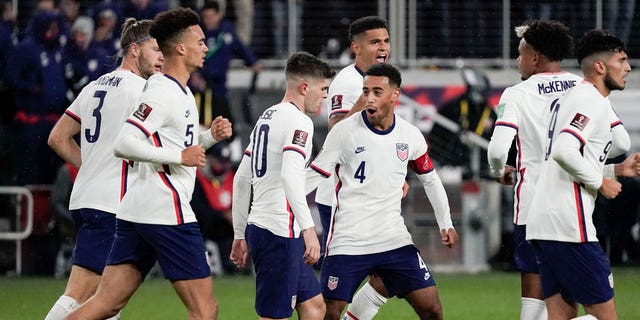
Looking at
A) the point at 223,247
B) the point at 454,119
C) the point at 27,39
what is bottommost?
the point at 223,247

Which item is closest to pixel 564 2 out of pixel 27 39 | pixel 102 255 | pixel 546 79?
pixel 27 39

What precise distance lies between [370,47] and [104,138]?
229 centimetres

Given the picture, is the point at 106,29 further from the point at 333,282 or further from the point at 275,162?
the point at 333,282

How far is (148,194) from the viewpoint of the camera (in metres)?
7.68

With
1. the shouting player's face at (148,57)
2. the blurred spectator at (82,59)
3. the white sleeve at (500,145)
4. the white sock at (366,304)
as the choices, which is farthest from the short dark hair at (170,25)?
the blurred spectator at (82,59)

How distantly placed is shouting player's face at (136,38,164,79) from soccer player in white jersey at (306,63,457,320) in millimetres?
1310

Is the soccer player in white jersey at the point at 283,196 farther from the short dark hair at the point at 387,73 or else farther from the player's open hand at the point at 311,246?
the short dark hair at the point at 387,73

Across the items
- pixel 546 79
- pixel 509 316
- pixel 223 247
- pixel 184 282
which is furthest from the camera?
pixel 223 247

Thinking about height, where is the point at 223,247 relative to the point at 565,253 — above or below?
below

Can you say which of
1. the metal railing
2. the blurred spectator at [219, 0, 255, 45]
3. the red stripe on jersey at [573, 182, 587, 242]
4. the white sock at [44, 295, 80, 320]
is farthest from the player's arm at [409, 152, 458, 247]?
the blurred spectator at [219, 0, 255, 45]

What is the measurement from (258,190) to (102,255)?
112 centimetres

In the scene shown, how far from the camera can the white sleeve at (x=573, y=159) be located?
743 cm

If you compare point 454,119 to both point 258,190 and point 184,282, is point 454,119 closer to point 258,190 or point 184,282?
point 258,190

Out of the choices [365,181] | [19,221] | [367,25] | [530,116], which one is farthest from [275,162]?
[19,221]
